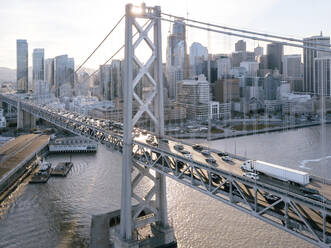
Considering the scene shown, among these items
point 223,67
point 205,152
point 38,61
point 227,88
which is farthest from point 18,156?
point 38,61

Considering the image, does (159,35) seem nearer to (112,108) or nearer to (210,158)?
(210,158)

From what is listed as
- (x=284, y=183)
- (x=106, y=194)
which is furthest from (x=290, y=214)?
(x=106, y=194)

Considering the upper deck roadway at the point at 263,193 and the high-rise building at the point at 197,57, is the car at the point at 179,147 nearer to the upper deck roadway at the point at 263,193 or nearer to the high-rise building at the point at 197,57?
the upper deck roadway at the point at 263,193

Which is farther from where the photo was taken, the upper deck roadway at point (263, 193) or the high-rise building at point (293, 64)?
the high-rise building at point (293, 64)

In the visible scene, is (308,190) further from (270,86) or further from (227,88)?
(227,88)

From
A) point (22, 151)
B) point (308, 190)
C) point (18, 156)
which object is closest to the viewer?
point (308, 190)

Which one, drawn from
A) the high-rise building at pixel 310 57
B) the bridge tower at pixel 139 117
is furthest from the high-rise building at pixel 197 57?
the bridge tower at pixel 139 117
